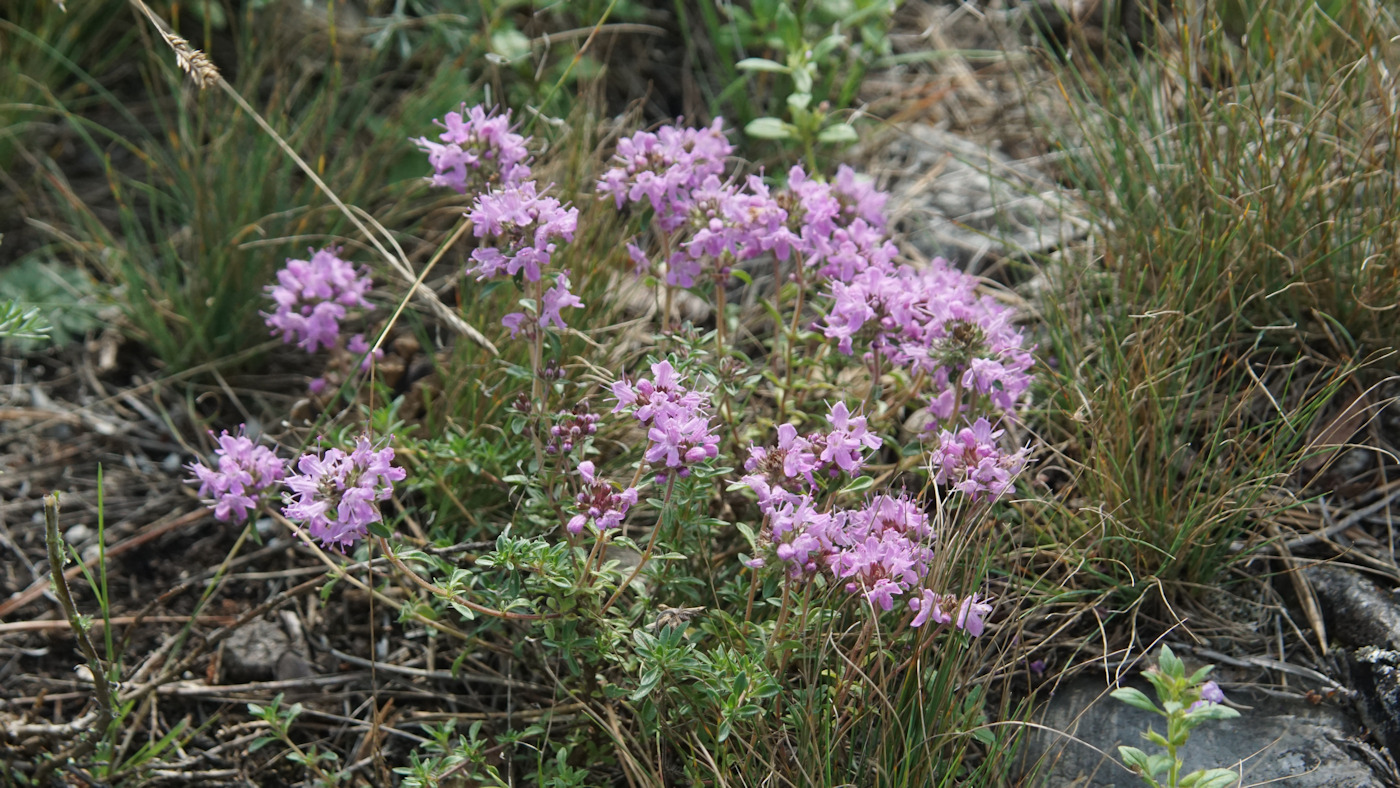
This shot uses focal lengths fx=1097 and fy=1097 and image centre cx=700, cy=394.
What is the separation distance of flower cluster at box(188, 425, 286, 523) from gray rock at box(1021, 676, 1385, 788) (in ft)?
5.28

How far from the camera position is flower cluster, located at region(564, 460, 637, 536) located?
6.50ft

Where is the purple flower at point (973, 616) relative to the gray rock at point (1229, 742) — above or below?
above

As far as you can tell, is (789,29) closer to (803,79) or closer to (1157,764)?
(803,79)

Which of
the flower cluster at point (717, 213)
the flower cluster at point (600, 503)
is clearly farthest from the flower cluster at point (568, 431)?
the flower cluster at point (717, 213)

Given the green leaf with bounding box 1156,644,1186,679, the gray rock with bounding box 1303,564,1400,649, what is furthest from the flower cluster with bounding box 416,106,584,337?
the gray rock with bounding box 1303,564,1400,649

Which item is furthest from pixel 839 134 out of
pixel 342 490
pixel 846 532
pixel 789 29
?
pixel 342 490

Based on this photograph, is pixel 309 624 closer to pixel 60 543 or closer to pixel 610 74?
pixel 60 543

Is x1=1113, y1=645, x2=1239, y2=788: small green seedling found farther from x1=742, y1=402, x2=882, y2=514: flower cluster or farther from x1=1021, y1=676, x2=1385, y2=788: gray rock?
x1=742, y1=402, x2=882, y2=514: flower cluster

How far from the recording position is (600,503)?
2018mm

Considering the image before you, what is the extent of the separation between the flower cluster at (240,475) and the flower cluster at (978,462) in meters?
1.33

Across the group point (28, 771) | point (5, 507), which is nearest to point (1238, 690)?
point (28, 771)

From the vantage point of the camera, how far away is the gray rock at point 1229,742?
2.14m

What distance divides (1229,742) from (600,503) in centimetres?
138

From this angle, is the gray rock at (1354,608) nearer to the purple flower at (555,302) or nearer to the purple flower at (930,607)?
the purple flower at (930,607)
